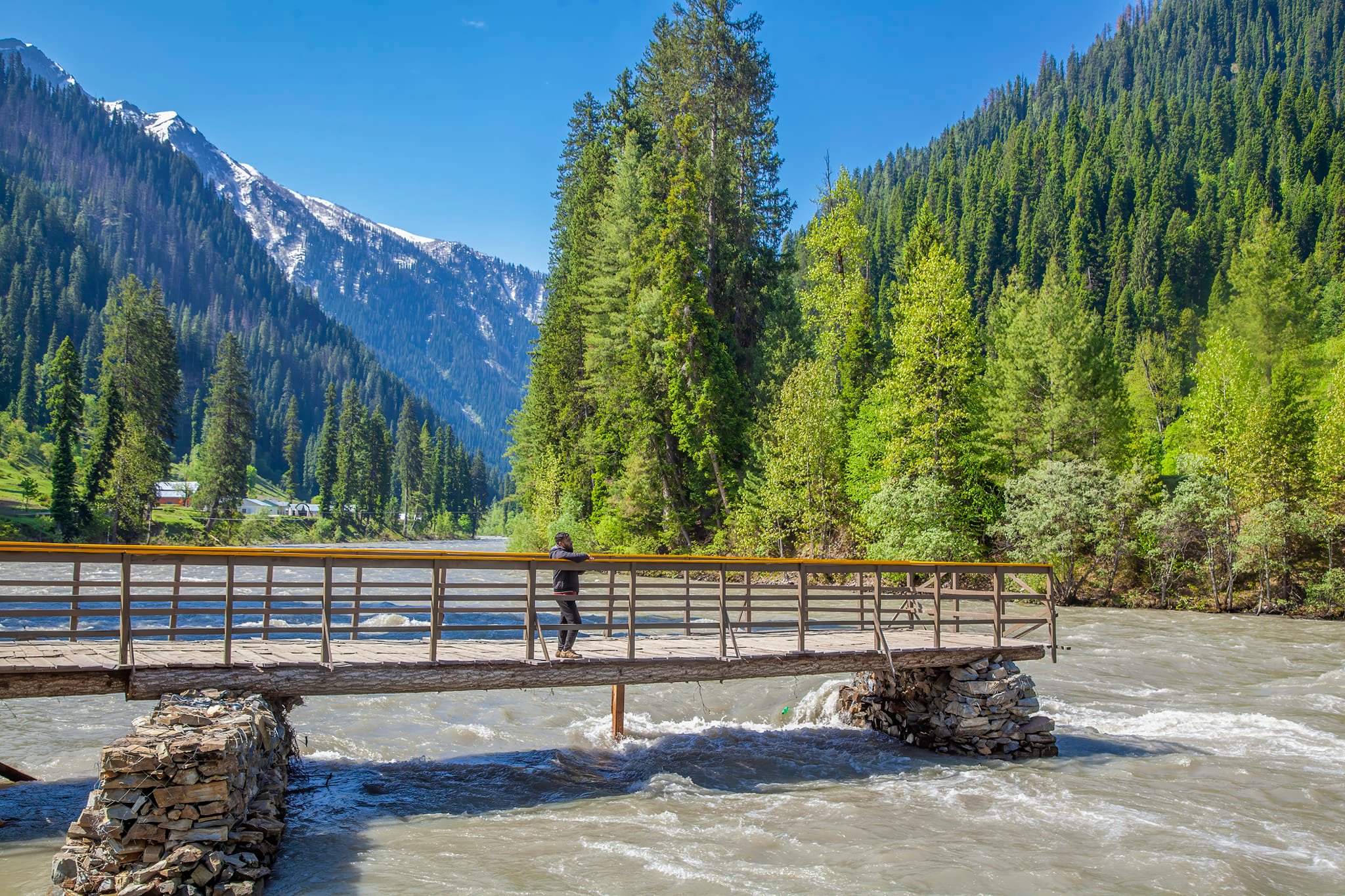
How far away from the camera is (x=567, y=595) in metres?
12.8

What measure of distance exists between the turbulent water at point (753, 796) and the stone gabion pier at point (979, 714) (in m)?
0.64

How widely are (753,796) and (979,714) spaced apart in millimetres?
4887

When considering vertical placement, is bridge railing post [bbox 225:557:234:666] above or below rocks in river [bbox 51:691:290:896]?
above

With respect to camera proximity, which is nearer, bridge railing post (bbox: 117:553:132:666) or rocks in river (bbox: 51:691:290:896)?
rocks in river (bbox: 51:691:290:896)

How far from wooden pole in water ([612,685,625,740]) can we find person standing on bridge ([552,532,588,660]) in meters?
2.85

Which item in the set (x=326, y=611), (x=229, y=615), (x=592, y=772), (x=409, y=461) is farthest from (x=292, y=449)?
(x=229, y=615)

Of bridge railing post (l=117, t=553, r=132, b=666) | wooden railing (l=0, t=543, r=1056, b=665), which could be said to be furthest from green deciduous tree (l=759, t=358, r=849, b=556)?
bridge railing post (l=117, t=553, r=132, b=666)

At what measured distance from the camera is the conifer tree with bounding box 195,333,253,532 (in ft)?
298

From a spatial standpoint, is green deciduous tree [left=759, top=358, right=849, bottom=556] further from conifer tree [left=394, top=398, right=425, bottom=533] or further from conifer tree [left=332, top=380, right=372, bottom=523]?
conifer tree [left=394, top=398, right=425, bottom=533]

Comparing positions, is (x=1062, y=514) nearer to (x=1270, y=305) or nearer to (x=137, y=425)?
(x=1270, y=305)

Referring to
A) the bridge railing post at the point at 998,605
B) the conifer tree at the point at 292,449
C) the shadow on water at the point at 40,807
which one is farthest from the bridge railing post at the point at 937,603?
the conifer tree at the point at 292,449

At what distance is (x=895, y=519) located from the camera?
38.1 meters

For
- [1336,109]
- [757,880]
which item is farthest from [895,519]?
[1336,109]

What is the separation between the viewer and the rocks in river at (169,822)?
7793 millimetres
